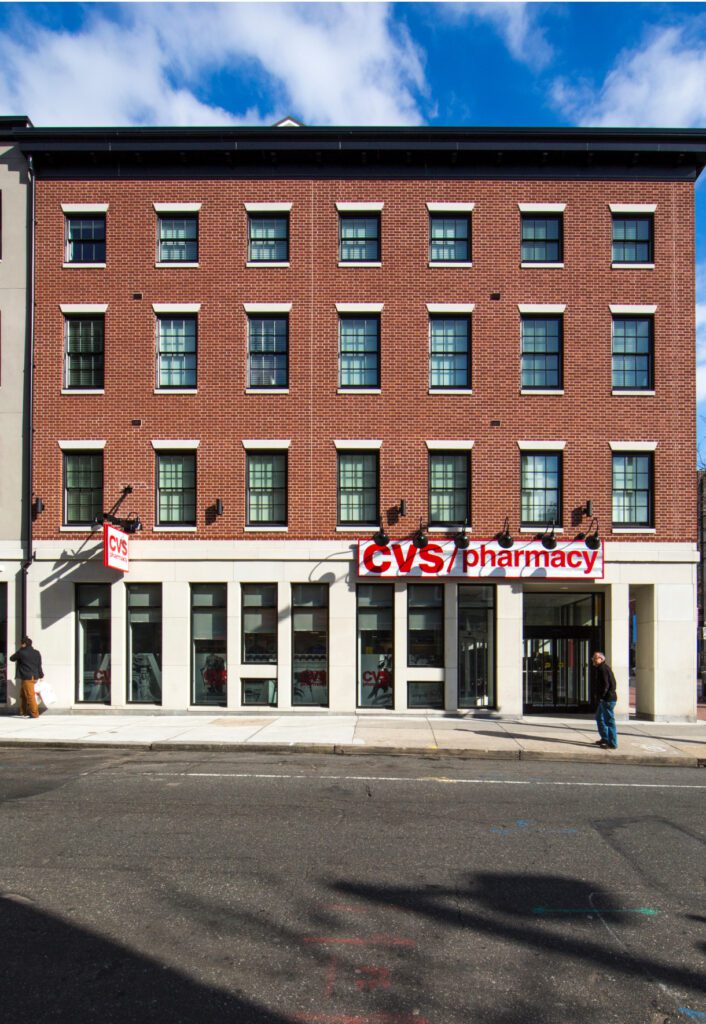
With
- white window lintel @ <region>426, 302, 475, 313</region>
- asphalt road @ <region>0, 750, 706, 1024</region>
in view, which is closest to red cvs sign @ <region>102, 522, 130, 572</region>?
asphalt road @ <region>0, 750, 706, 1024</region>

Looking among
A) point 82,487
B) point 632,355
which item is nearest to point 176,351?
point 82,487

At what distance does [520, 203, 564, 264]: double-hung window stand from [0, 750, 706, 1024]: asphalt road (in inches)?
537

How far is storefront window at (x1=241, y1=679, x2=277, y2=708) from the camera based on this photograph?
19.0 metres

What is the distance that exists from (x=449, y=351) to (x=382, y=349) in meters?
1.66

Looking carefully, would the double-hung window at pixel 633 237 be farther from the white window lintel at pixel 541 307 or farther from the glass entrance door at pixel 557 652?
the glass entrance door at pixel 557 652

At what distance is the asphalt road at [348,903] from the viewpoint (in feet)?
15.5

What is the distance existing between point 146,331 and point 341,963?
55.7ft

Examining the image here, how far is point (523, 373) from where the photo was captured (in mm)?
19703

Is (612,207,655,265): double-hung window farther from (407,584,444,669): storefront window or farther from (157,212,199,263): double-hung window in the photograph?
(157,212,199,263): double-hung window

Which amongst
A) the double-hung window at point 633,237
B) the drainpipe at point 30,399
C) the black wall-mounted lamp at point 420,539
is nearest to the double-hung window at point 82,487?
the drainpipe at point 30,399

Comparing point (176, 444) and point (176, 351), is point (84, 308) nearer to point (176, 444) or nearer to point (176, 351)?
point (176, 351)

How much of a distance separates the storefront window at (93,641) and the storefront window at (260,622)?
333cm

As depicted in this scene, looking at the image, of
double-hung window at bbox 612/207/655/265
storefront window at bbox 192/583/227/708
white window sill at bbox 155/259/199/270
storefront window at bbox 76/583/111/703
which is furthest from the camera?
double-hung window at bbox 612/207/655/265

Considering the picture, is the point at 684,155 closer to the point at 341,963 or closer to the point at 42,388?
the point at 42,388
